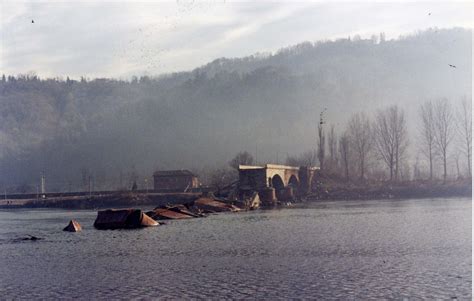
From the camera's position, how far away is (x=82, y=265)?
38.4 metres

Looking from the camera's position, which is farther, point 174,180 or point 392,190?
point 174,180

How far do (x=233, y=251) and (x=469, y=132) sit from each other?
113 metres

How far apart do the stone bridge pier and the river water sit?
186 ft

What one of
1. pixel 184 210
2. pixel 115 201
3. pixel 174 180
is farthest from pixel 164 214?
pixel 174 180

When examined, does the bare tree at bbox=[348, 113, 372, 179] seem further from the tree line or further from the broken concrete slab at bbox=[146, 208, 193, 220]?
the broken concrete slab at bbox=[146, 208, 193, 220]

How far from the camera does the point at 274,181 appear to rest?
444ft

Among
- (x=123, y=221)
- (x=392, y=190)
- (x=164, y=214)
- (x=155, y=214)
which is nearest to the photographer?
(x=123, y=221)

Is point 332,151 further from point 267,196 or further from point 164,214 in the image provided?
point 164,214

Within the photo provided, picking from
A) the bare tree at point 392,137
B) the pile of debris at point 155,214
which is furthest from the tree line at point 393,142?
the pile of debris at point 155,214

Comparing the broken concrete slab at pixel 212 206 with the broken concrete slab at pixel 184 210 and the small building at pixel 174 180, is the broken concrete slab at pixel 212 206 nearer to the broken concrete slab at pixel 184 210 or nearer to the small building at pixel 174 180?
the broken concrete slab at pixel 184 210

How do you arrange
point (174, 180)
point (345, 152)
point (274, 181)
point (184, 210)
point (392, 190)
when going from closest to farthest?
point (184, 210) → point (392, 190) → point (274, 181) → point (345, 152) → point (174, 180)

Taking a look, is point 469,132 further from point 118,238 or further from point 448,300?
point 448,300

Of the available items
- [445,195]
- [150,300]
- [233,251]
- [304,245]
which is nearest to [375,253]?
[304,245]

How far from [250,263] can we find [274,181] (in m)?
98.9
